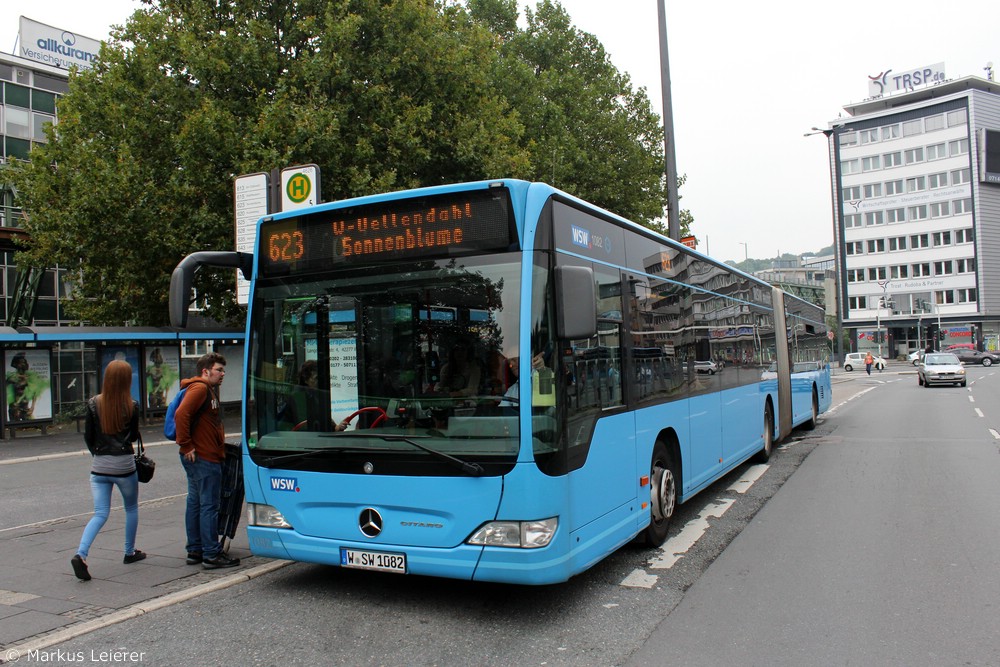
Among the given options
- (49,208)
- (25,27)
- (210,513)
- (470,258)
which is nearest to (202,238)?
(49,208)

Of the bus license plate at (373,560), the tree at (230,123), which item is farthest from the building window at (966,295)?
the bus license plate at (373,560)

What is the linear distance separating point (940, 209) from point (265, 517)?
85.0m

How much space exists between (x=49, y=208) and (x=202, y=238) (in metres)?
4.78

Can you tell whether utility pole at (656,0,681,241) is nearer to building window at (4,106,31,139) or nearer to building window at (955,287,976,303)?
building window at (4,106,31,139)

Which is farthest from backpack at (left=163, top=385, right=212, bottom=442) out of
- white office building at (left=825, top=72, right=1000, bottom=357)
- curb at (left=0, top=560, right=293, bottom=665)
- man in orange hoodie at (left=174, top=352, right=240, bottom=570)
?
white office building at (left=825, top=72, right=1000, bottom=357)

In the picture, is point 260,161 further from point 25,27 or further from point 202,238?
point 25,27

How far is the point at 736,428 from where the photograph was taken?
926cm

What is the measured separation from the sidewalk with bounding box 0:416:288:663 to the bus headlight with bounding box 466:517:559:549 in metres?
2.26

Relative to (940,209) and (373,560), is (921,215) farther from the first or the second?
(373,560)

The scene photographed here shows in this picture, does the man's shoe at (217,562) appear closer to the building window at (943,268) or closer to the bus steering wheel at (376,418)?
the bus steering wheel at (376,418)

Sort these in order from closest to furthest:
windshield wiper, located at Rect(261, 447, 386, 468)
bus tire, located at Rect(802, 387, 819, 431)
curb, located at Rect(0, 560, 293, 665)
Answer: curb, located at Rect(0, 560, 293, 665), windshield wiper, located at Rect(261, 447, 386, 468), bus tire, located at Rect(802, 387, 819, 431)

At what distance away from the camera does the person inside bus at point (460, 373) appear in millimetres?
4602

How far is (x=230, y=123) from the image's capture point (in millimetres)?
17281

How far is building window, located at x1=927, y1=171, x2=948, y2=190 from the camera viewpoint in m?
75.0
